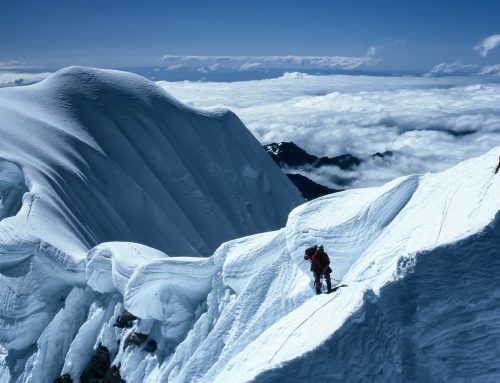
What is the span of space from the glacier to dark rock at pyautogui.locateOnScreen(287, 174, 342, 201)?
13615 centimetres

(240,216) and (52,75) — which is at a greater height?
(52,75)

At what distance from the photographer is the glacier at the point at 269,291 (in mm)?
10516

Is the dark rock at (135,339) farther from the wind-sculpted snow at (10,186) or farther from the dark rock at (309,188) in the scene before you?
the dark rock at (309,188)

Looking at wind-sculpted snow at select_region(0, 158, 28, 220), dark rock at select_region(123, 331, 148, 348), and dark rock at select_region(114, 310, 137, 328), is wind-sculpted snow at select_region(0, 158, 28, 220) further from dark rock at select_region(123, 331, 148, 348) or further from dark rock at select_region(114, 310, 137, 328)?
dark rock at select_region(123, 331, 148, 348)

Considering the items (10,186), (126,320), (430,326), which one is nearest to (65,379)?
(126,320)

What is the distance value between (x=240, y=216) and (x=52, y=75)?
1142 inches

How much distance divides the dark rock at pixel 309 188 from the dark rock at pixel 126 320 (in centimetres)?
15081

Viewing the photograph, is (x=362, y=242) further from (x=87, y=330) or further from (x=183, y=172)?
(x=183, y=172)

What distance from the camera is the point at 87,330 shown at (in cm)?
2272

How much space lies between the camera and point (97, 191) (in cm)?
4325

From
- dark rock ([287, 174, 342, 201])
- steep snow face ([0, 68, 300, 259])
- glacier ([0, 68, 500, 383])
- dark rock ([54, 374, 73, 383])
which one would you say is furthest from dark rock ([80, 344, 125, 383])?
dark rock ([287, 174, 342, 201])

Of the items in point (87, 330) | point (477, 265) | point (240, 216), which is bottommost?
point (240, 216)

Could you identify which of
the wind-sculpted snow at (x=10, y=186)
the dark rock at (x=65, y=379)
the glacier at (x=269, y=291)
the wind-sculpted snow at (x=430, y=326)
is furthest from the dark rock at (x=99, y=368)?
the wind-sculpted snow at (x=10, y=186)

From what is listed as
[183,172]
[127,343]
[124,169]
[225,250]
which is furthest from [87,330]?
[183,172]
